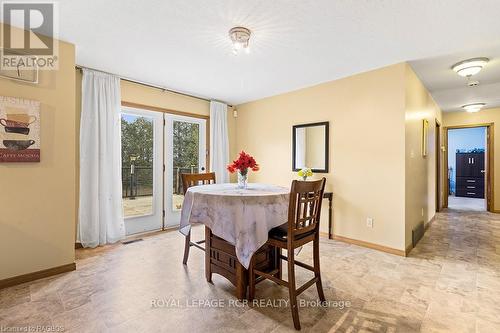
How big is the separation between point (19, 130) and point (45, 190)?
0.61 meters

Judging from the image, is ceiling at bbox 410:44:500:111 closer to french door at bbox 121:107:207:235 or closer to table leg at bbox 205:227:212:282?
table leg at bbox 205:227:212:282

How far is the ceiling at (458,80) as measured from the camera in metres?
3.02

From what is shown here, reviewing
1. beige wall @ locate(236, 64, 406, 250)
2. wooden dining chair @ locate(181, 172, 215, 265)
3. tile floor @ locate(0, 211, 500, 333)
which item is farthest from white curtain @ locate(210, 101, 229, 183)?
tile floor @ locate(0, 211, 500, 333)

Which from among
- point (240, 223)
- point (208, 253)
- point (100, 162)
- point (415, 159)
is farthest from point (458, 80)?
point (100, 162)

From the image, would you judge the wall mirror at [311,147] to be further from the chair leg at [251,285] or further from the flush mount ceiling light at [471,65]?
the chair leg at [251,285]

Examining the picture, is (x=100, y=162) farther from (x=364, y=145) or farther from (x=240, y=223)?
(x=364, y=145)

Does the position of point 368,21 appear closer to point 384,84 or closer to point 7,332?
point 384,84

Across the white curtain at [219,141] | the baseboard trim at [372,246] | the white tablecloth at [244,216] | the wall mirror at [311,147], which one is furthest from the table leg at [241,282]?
the white curtain at [219,141]

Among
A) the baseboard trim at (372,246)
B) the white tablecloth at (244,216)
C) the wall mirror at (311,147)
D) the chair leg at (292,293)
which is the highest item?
the wall mirror at (311,147)

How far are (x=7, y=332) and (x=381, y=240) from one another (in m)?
3.76

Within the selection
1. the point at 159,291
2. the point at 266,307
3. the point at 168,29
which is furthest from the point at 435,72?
the point at 159,291

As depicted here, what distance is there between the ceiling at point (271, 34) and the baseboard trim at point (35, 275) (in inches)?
93.6

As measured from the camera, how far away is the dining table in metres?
1.96

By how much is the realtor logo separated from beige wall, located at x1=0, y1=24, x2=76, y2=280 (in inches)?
4.2
